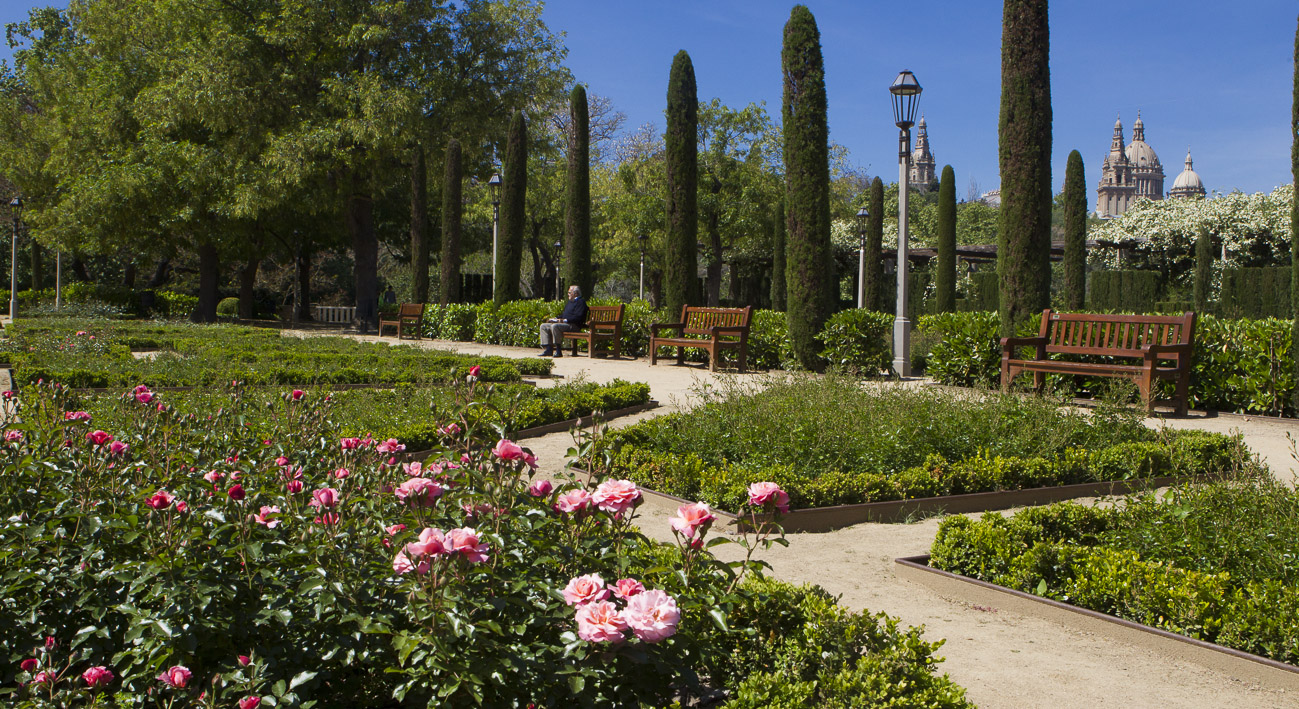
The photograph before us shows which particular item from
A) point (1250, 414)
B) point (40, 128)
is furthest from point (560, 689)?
point (40, 128)

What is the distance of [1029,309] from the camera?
1117 centimetres

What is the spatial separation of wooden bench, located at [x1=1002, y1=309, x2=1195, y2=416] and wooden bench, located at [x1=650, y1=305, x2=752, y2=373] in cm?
399

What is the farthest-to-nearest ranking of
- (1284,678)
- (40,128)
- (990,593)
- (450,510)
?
1. (40,128)
2. (990,593)
3. (1284,678)
4. (450,510)

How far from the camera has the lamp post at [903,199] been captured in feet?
40.8

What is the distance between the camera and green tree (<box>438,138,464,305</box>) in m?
24.2

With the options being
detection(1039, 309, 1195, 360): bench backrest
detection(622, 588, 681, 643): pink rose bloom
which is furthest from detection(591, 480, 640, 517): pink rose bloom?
detection(1039, 309, 1195, 360): bench backrest

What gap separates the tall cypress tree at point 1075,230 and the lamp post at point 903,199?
41.8 feet

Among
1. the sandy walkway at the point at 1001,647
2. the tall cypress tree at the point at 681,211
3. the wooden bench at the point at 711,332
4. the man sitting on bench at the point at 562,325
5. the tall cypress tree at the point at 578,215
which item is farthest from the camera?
the tall cypress tree at the point at 578,215

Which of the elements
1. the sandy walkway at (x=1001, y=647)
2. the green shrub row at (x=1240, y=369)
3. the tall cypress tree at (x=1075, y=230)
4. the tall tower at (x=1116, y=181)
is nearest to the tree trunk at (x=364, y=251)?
the tall cypress tree at (x=1075, y=230)

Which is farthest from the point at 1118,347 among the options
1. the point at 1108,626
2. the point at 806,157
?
the point at 1108,626

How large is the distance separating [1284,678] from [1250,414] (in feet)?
25.2

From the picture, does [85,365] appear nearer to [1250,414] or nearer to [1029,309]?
[1029,309]

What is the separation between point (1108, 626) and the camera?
3295mm

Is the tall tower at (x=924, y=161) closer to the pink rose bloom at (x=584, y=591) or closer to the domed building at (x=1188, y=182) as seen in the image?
the domed building at (x=1188, y=182)
